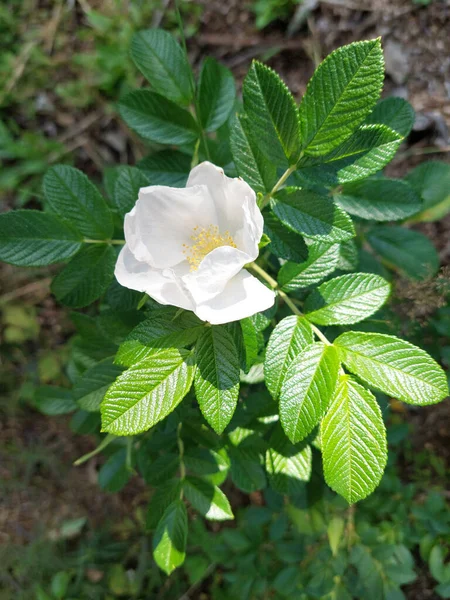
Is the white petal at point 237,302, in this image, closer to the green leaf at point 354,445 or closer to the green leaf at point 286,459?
the green leaf at point 354,445

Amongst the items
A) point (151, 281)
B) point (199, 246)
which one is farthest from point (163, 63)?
point (151, 281)

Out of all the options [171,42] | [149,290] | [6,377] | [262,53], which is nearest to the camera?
[149,290]

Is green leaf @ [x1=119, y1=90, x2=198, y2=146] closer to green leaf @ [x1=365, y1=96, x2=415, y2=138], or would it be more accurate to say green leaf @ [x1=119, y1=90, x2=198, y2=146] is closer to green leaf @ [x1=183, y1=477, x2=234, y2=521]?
green leaf @ [x1=365, y1=96, x2=415, y2=138]

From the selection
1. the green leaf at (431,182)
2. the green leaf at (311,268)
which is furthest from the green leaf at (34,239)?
the green leaf at (431,182)

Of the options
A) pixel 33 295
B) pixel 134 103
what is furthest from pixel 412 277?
pixel 33 295

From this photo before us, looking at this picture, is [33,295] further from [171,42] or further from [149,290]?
[149,290]
